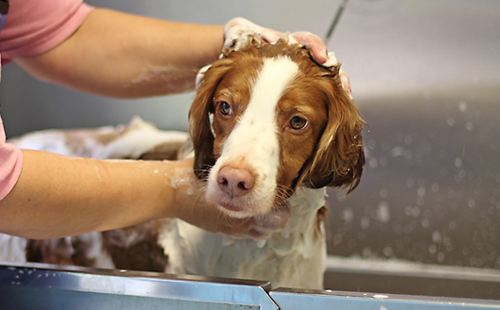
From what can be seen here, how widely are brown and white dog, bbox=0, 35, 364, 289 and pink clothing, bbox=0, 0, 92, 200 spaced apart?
41cm

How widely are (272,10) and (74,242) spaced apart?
35.9 inches

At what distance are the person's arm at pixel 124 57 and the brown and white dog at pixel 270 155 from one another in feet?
0.60

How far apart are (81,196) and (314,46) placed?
20.1 inches

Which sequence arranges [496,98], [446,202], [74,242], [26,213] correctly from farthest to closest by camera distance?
[446,202] < [496,98] < [74,242] < [26,213]

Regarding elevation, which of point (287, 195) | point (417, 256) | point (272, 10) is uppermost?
point (272, 10)

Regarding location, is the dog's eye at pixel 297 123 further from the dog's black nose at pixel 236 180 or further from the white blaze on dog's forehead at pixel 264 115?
Answer: the dog's black nose at pixel 236 180

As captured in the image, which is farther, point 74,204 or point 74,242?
point 74,242

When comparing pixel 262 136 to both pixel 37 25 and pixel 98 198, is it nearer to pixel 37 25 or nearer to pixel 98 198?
pixel 98 198

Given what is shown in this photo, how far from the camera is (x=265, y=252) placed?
106cm

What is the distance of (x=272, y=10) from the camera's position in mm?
1553

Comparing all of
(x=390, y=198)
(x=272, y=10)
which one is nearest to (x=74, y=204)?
(x=272, y=10)

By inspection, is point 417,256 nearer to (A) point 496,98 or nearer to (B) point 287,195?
(A) point 496,98

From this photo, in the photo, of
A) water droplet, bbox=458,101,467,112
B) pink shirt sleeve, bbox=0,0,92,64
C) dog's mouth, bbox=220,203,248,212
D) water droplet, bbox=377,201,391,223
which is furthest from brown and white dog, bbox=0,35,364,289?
water droplet, bbox=458,101,467,112

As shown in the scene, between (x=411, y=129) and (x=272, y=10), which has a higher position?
(x=272, y=10)
